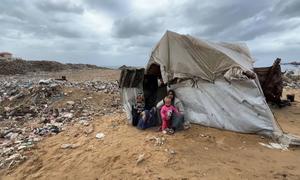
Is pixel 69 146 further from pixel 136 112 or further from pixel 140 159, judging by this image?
pixel 140 159

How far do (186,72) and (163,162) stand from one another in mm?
2741

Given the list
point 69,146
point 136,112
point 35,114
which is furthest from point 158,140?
point 35,114

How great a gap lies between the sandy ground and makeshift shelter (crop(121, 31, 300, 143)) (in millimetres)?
284

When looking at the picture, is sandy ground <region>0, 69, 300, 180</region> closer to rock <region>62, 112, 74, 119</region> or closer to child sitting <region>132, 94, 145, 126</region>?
child sitting <region>132, 94, 145, 126</region>

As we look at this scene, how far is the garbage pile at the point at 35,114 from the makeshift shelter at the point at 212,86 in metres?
2.16

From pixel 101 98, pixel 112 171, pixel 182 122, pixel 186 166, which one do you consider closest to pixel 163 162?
pixel 186 166

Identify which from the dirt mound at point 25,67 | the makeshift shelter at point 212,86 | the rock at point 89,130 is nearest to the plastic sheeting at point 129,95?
the makeshift shelter at point 212,86

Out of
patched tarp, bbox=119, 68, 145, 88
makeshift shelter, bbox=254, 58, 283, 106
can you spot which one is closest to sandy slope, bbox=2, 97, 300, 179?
patched tarp, bbox=119, 68, 145, 88

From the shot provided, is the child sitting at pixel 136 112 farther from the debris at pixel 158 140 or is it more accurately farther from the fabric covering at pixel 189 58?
the debris at pixel 158 140

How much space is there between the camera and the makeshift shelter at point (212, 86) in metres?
7.00

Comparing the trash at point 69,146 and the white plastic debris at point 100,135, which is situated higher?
the white plastic debris at point 100,135

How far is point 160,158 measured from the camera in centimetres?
561

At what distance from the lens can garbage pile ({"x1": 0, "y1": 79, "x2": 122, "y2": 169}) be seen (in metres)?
7.26

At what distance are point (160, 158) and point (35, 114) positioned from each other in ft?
20.0
